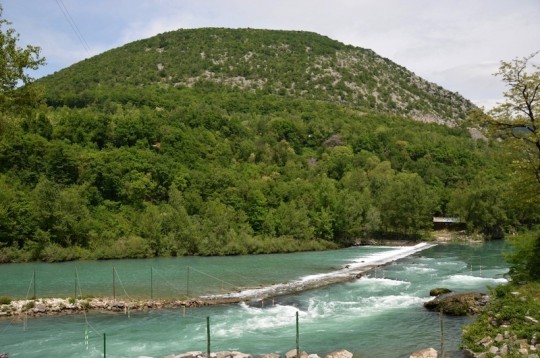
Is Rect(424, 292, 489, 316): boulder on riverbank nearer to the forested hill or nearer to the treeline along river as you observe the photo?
the treeline along river

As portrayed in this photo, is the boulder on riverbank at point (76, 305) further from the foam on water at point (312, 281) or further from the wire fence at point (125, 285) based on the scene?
the foam on water at point (312, 281)

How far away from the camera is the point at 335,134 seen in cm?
12656

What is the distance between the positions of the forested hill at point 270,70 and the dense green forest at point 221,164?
32.0 inches

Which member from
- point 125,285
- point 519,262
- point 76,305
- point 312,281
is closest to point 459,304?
point 519,262

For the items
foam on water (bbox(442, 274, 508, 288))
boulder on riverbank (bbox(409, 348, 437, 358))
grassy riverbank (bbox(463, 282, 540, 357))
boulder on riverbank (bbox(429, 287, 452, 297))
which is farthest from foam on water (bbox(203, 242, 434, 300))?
grassy riverbank (bbox(463, 282, 540, 357))

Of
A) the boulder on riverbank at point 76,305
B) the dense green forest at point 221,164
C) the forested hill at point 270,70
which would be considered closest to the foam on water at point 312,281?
the boulder on riverbank at point 76,305

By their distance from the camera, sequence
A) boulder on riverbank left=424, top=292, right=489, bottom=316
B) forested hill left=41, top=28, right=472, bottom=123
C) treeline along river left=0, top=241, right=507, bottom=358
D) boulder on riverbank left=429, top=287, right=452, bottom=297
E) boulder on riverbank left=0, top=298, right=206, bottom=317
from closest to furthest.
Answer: treeline along river left=0, top=241, right=507, bottom=358 → boulder on riverbank left=424, top=292, right=489, bottom=316 → boulder on riverbank left=0, top=298, right=206, bottom=317 → boulder on riverbank left=429, top=287, right=452, bottom=297 → forested hill left=41, top=28, right=472, bottom=123

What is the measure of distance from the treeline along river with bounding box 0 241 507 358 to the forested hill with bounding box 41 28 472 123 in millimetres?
102874

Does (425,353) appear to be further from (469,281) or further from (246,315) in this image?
(469,281)

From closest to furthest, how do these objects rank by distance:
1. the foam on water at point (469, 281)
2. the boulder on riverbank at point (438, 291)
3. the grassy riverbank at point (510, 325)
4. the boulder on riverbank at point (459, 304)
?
the grassy riverbank at point (510, 325) → the boulder on riverbank at point (459, 304) → the boulder on riverbank at point (438, 291) → the foam on water at point (469, 281)

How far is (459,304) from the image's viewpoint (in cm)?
2844

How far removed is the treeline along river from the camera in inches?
881

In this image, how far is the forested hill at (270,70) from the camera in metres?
150

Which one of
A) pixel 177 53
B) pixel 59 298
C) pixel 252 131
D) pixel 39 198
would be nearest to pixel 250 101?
pixel 252 131
